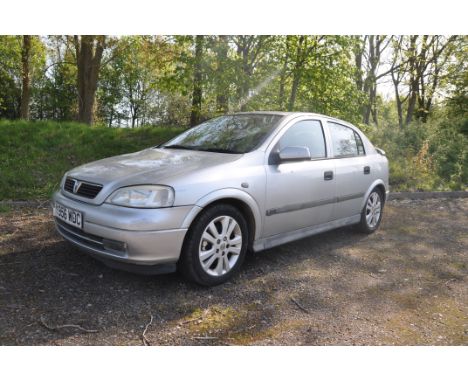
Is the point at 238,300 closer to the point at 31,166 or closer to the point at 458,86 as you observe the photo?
the point at 31,166

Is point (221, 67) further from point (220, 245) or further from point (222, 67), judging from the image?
point (220, 245)

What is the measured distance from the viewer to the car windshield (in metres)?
4.24

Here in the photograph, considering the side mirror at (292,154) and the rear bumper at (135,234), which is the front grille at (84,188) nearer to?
the rear bumper at (135,234)

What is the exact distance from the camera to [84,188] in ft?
11.9

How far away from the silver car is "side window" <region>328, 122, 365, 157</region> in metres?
0.02

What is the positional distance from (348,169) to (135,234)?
290 cm

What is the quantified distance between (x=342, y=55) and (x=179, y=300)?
8242 millimetres

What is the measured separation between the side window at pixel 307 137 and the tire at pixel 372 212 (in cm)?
126

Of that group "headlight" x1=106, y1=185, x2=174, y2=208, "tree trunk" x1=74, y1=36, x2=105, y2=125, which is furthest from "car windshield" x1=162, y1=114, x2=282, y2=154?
"tree trunk" x1=74, y1=36, x2=105, y2=125

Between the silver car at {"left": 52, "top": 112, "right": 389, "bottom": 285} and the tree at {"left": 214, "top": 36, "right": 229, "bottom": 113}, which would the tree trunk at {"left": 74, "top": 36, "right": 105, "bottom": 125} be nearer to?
the tree at {"left": 214, "top": 36, "right": 229, "bottom": 113}

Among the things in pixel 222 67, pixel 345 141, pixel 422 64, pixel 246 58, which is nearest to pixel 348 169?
pixel 345 141

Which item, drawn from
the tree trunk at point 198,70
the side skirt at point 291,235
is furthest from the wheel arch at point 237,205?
the tree trunk at point 198,70

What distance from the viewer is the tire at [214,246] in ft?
11.4

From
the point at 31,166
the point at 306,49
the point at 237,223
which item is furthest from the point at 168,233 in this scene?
the point at 306,49
